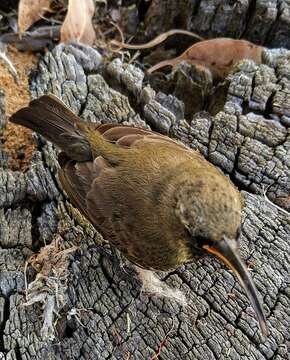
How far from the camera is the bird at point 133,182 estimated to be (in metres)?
3.26

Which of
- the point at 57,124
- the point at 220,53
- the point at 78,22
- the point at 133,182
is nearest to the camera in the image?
the point at 133,182

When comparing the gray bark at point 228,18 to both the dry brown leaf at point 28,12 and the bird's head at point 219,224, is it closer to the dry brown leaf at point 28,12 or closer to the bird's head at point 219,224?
the dry brown leaf at point 28,12

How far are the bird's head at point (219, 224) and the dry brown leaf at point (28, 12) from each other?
7.08ft

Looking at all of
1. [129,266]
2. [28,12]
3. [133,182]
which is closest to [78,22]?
[28,12]

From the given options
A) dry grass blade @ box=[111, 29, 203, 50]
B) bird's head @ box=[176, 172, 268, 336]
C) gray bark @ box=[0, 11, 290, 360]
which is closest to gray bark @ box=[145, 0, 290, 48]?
dry grass blade @ box=[111, 29, 203, 50]

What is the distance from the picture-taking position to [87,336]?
11.0 ft

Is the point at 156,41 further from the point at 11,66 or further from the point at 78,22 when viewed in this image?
the point at 11,66

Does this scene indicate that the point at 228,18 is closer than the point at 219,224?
No

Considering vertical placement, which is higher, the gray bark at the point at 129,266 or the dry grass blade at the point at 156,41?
the dry grass blade at the point at 156,41

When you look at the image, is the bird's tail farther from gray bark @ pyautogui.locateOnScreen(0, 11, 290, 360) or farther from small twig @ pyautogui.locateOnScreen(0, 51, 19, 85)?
small twig @ pyautogui.locateOnScreen(0, 51, 19, 85)

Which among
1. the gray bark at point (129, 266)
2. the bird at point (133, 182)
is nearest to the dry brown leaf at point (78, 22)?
the gray bark at point (129, 266)

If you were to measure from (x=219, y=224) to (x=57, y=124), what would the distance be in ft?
4.48

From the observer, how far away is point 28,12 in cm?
466

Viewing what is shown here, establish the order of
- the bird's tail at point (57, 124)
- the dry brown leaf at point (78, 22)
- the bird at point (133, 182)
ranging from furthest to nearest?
the dry brown leaf at point (78, 22)
the bird's tail at point (57, 124)
the bird at point (133, 182)
